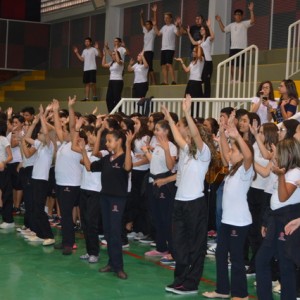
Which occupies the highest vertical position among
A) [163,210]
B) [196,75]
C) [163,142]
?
[196,75]

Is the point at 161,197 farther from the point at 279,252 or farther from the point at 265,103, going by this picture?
the point at 279,252

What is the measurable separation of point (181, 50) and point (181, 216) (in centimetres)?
1188

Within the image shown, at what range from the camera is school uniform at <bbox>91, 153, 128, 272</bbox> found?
7.40 m

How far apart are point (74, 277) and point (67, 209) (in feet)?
4.00

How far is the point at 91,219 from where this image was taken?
7926 mm

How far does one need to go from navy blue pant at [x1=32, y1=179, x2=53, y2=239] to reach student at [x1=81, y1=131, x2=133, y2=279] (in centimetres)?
155

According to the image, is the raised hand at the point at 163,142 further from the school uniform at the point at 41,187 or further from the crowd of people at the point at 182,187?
the school uniform at the point at 41,187

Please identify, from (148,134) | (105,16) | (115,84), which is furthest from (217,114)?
(105,16)

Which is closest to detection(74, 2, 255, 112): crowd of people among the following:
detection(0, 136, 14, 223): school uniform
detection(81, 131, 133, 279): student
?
detection(0, 136, 14, 223): school uniform

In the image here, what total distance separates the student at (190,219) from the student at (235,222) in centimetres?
31

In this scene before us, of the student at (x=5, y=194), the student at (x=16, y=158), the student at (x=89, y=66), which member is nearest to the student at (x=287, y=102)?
the student at (x=16, y=158)

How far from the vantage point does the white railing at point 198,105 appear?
10233mm

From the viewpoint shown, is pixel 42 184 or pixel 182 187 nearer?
pixel 182 187

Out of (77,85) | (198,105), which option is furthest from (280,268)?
(77,85)
